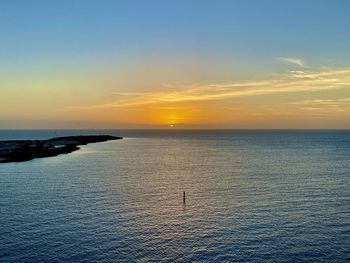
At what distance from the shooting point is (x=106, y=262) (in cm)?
3522

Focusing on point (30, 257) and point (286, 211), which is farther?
point (286, 211)

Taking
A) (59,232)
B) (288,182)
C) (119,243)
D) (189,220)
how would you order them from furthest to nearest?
(288,182) < (189,220) < (59,232) < (119,243)

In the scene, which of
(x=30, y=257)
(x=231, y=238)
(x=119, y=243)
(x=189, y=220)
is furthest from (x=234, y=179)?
(x=30, y=257)

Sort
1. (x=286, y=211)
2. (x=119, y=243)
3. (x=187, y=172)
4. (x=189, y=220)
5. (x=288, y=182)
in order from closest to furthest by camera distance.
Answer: (x=119, y=243)
(x=189, y=220)
(x=286, y=211)
(x=288, y=182)
(x=187, y=172)

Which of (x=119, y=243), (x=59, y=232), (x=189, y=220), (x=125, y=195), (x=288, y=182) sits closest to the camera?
(x=119, y=243)

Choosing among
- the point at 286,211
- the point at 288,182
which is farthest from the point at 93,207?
the point at 288,182

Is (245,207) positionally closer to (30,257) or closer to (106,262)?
(106,262)

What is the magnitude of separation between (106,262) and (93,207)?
66.4ft

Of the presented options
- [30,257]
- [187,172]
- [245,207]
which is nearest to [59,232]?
[30,257]

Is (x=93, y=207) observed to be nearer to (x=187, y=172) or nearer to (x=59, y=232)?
(x=59, y=232)

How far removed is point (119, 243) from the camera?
40.0 meters

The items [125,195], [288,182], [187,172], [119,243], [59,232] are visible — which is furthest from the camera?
[187,172]

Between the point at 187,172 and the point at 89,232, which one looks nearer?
the point at 89,232

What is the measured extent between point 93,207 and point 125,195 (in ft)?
34.0
